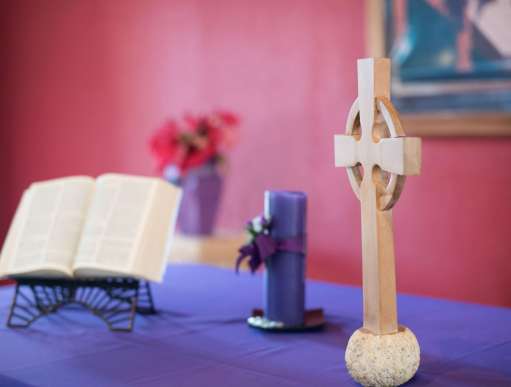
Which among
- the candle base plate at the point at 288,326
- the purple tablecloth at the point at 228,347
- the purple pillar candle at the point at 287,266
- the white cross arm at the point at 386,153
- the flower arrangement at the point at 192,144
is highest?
the flower arrangement at the point at 192,144

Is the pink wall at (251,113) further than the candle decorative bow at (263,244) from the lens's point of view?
Yes

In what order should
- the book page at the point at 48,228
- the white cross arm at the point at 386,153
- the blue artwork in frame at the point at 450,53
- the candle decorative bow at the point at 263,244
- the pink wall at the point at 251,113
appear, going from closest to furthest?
the white cross arm at the point at 386,153 → the candle decorative bow at the point at 263,244 → the book page at the point at 48,228 → the blue artwork in frame at the point at 450,53 → the pink wall at the point at 251,113

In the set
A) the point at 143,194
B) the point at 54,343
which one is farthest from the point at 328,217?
the point at 54,343

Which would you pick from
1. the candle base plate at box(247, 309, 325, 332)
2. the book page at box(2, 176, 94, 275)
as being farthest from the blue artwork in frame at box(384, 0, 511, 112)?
the book page at box(2, 176, 94, 275)

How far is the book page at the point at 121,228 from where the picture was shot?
1539 mm

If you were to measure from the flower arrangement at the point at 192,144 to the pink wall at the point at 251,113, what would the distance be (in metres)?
0.35

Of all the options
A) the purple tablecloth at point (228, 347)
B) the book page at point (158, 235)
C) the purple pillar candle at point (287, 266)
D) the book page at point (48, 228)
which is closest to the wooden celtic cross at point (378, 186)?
the purple tablecloth at point (228, 347)

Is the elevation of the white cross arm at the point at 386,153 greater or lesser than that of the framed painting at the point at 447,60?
lesser

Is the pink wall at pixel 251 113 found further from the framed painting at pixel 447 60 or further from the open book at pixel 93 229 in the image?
the open book at pixel 93 229

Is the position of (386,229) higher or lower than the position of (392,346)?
higher

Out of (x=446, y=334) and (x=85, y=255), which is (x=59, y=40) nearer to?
(x=85, y=255)

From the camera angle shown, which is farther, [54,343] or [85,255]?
[85,255]

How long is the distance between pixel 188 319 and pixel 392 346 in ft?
1.84

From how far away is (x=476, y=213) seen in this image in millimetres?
3020
